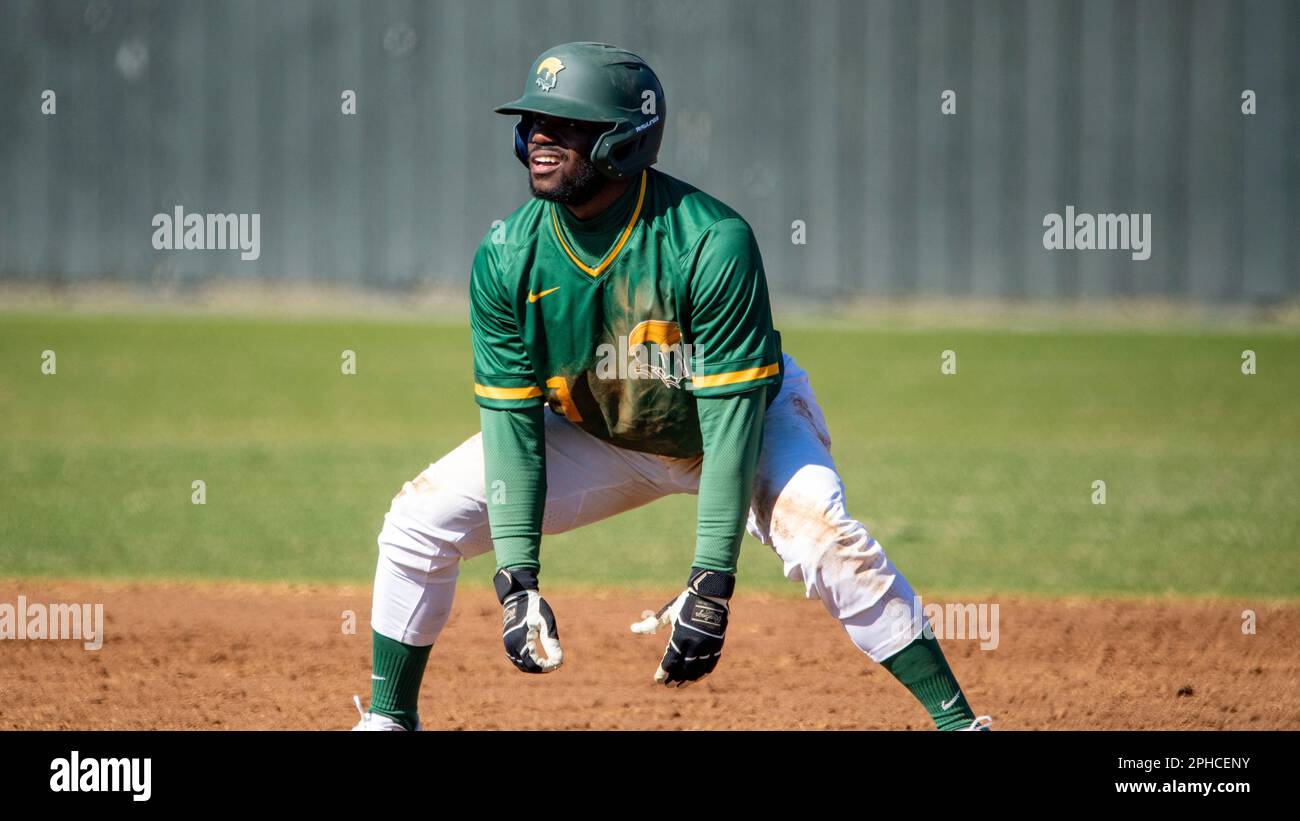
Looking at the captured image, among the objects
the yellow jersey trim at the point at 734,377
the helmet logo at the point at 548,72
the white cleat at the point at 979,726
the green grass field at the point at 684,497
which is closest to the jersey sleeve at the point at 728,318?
the yellow jersey trim at the point at 734,377

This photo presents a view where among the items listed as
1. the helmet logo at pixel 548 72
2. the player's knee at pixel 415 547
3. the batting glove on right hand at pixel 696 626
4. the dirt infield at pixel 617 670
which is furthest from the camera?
the dirt infield at pixel 617 670

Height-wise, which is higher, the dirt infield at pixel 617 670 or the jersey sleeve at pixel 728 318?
the jersey sleeve at pixel 728 318

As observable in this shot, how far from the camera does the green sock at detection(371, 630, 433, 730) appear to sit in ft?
14.0

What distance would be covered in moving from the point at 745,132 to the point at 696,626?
44.2ft

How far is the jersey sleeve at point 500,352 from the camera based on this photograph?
12.9 feet

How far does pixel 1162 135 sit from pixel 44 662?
14067 millimetres

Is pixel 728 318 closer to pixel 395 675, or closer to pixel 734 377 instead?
pixel 734 377

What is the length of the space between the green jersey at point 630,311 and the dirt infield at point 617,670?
1577mm

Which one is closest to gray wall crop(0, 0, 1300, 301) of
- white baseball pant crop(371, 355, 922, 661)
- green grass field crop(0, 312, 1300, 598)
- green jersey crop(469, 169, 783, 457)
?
green grass field crop(0, 312, 1300, 598)

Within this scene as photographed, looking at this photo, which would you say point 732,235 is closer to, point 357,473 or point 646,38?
point 357,473

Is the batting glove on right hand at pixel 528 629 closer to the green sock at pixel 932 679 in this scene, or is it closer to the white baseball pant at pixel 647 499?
the white baseball pant at pixel 647 499

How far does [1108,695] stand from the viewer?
541cm

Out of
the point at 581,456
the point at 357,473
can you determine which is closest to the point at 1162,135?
the point at 357,473

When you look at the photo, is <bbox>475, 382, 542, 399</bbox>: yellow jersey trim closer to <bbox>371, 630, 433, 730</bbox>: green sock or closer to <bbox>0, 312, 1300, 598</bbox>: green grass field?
<bbox>371, 630, 433, 730</bbox>: green sock
